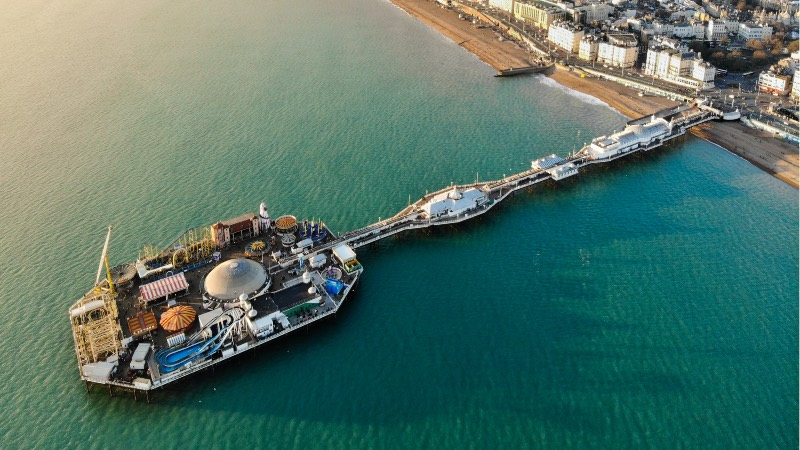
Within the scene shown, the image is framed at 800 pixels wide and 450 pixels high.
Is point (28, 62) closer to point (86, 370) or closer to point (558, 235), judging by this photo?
point (86, 370)

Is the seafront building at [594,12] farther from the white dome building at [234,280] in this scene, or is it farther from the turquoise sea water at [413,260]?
the white dome building at [234,280]

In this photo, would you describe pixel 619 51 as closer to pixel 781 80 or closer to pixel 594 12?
pixel 781 80

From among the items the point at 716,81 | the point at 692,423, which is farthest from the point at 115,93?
the point at 716,81

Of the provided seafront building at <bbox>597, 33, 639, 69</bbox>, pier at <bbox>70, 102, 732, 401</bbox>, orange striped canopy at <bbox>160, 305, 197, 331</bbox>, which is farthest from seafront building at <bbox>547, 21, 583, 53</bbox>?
orange striped canopy at <bbox>160, 305, 197, 331</bbox>

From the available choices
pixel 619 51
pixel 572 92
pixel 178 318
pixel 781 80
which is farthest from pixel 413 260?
pixel 781 80

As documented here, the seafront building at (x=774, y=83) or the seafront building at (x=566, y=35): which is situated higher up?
the seafront building at (x=566, y=35)

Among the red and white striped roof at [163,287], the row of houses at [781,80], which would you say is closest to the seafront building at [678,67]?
the row of houses at [781,80]

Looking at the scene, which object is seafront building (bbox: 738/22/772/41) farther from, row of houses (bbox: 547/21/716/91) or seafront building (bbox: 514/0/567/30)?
seafront building (bbox: 514/0/567/30)
